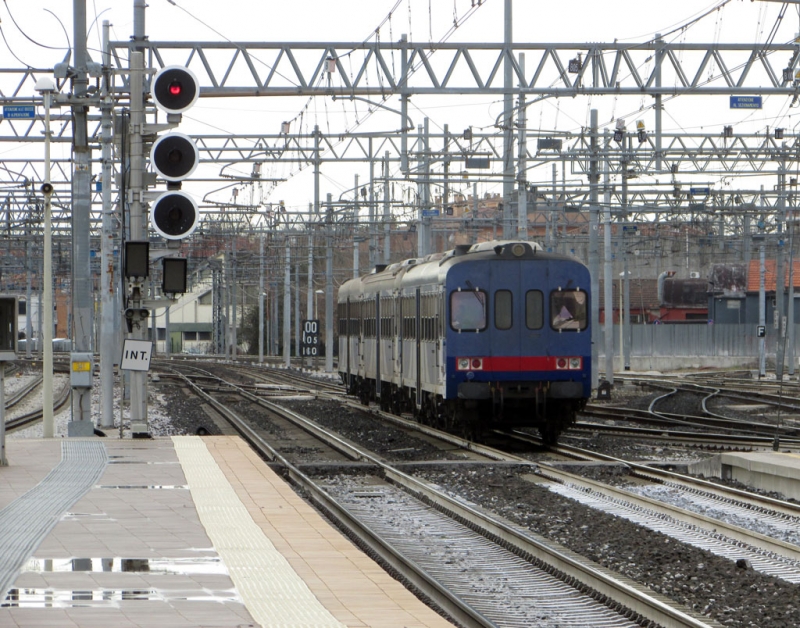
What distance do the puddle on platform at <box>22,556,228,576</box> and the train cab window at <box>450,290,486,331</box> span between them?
1129cm

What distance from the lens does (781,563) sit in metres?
9.55

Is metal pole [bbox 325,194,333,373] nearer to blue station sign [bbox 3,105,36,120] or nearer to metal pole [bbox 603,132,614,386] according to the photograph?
metal pole [bbox 603,132,614,386]

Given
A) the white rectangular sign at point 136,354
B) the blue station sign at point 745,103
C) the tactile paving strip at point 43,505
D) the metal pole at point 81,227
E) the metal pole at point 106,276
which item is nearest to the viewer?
the tactile paving strip at point 43,505

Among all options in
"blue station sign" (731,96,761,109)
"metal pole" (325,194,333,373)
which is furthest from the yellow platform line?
"metal pole" (325,194,333,373)

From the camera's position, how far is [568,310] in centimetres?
1984

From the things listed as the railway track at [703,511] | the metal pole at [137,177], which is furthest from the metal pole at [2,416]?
the railway track at [703,511]

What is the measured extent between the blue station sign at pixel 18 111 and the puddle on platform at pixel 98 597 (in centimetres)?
2146

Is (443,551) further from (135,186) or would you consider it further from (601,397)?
(601,397)

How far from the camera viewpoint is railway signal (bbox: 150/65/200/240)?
50.2 ft

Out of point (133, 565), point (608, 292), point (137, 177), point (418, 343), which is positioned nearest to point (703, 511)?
point (133, 565)

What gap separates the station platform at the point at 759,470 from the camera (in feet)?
45.9

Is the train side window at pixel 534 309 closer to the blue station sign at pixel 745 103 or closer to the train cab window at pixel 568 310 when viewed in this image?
the train cab window at pixel 568 310

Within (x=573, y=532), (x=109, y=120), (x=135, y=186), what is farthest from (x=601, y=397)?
(x=573, y=532)

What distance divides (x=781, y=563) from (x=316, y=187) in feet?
118
